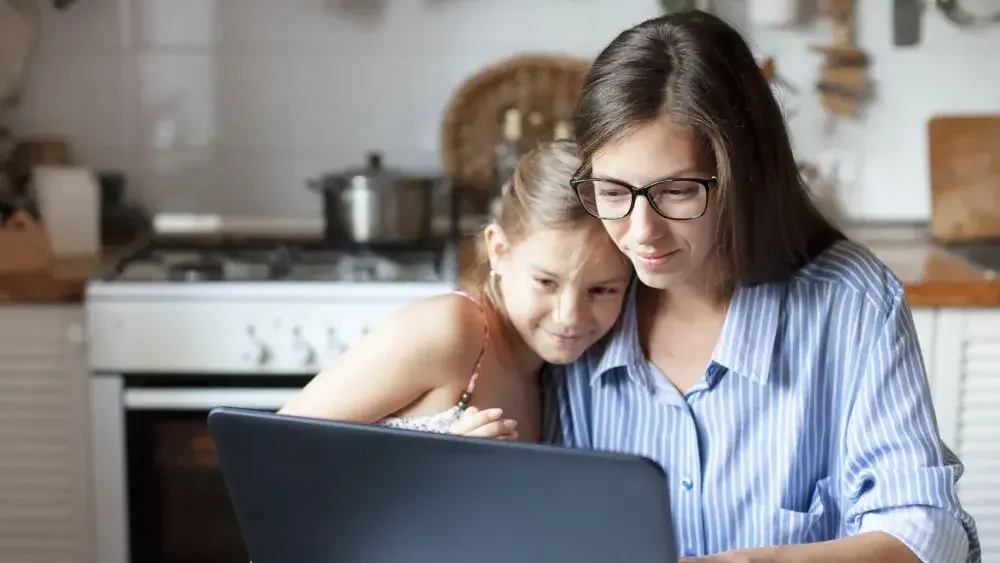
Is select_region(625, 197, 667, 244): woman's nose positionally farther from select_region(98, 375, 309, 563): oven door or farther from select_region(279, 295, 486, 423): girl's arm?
select_region(98, 375, 309, 563): oven door

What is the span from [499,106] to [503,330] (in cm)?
132

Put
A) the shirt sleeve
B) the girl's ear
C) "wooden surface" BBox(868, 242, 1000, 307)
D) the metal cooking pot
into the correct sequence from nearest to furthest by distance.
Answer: the shirt sleeve
the girl's ear
"wooden surface" BBox(868, 242, 1000, 307)
the metal cooking pot

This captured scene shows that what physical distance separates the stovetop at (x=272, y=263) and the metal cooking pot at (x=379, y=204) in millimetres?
51

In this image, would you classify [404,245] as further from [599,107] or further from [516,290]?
[599,107]

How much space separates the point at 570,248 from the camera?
1.15 m

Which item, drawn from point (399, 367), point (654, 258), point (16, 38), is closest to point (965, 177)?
point (654, 258)

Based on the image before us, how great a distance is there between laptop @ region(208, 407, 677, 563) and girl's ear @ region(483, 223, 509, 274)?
47 centimetres

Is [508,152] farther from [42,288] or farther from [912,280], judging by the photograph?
[42,288]

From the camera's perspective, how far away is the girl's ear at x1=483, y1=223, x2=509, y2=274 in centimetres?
123

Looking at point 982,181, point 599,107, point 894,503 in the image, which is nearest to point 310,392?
point 599,107

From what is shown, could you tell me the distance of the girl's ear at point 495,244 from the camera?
1230 mm

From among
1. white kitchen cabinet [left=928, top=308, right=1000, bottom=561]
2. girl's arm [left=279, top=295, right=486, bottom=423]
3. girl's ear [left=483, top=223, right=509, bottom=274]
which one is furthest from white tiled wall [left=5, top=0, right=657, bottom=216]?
girl's arm [left=279, top=295, right=486, bottom=423]

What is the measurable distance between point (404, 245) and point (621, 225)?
134 cm

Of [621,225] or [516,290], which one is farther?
[516,290]
